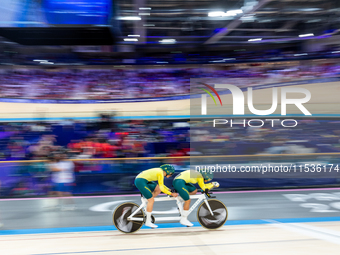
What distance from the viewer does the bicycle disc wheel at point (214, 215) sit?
4.88 m

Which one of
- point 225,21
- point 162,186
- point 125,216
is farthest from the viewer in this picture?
point 225,21

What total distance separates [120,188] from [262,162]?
11.9ft

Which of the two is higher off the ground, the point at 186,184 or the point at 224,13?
the point at 224,13

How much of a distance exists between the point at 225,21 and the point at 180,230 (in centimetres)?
625

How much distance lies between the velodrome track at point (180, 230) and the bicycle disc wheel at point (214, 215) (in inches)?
5.0

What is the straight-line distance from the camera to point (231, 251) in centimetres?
409


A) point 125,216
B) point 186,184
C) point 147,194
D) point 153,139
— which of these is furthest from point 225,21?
point 125,216

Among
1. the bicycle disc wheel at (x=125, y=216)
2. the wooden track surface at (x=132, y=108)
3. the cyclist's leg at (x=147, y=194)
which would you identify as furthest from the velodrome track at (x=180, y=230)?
the wooden track surface at (x=132, y=108)

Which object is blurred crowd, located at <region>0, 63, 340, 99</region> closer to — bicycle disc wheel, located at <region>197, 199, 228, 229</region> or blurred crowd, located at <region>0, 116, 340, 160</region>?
blurred crowd, located at <region>0, 116, 340, 160</region>

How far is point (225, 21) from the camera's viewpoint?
8625 millimetres

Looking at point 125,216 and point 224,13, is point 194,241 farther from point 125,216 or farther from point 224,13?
point 224,13

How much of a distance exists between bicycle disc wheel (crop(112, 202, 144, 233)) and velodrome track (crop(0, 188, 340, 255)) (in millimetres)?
120

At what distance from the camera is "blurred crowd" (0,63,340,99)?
11945mm

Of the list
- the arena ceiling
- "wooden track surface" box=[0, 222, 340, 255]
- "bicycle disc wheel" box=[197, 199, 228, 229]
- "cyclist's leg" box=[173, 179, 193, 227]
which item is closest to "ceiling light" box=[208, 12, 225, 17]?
the arena ceiling
